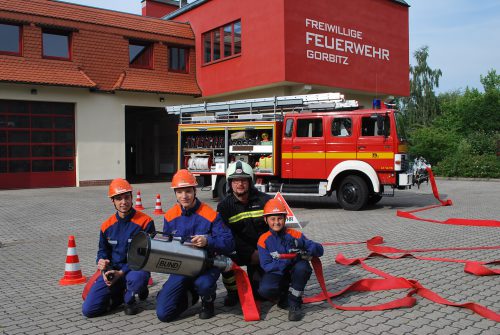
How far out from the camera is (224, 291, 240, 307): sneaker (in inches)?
194

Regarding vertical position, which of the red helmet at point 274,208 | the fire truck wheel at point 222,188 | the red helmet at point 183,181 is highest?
the red helmet at point 183,181

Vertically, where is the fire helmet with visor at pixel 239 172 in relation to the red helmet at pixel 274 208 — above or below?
above

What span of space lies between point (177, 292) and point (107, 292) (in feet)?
2.40

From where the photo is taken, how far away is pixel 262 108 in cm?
1430

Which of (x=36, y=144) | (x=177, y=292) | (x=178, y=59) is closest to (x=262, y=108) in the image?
(x=177, y=292)

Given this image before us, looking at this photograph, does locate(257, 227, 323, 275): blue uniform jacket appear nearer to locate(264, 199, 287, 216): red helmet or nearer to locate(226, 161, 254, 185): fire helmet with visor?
locate(264, 199, 287, 216): red helmet

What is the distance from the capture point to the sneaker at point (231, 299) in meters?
4.94

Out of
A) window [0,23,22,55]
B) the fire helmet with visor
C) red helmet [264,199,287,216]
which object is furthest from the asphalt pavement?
window [0,23,22,55]

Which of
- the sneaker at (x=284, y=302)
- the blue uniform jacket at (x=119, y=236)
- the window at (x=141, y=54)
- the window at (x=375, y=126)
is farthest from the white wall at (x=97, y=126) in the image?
the sneaker at (x=284, y=302)

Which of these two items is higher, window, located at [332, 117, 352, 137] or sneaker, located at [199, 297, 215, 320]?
window, located at [332, 117, 352, 137]

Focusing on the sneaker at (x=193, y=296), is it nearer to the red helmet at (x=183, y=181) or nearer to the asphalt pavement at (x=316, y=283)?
the asphalt pavement at (x=316, y=283)

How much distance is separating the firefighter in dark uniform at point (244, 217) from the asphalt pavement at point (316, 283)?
1.24 ft

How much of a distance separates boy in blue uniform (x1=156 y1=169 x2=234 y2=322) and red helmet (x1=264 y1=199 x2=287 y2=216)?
0.43 meters

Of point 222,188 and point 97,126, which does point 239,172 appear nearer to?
point 222,188
